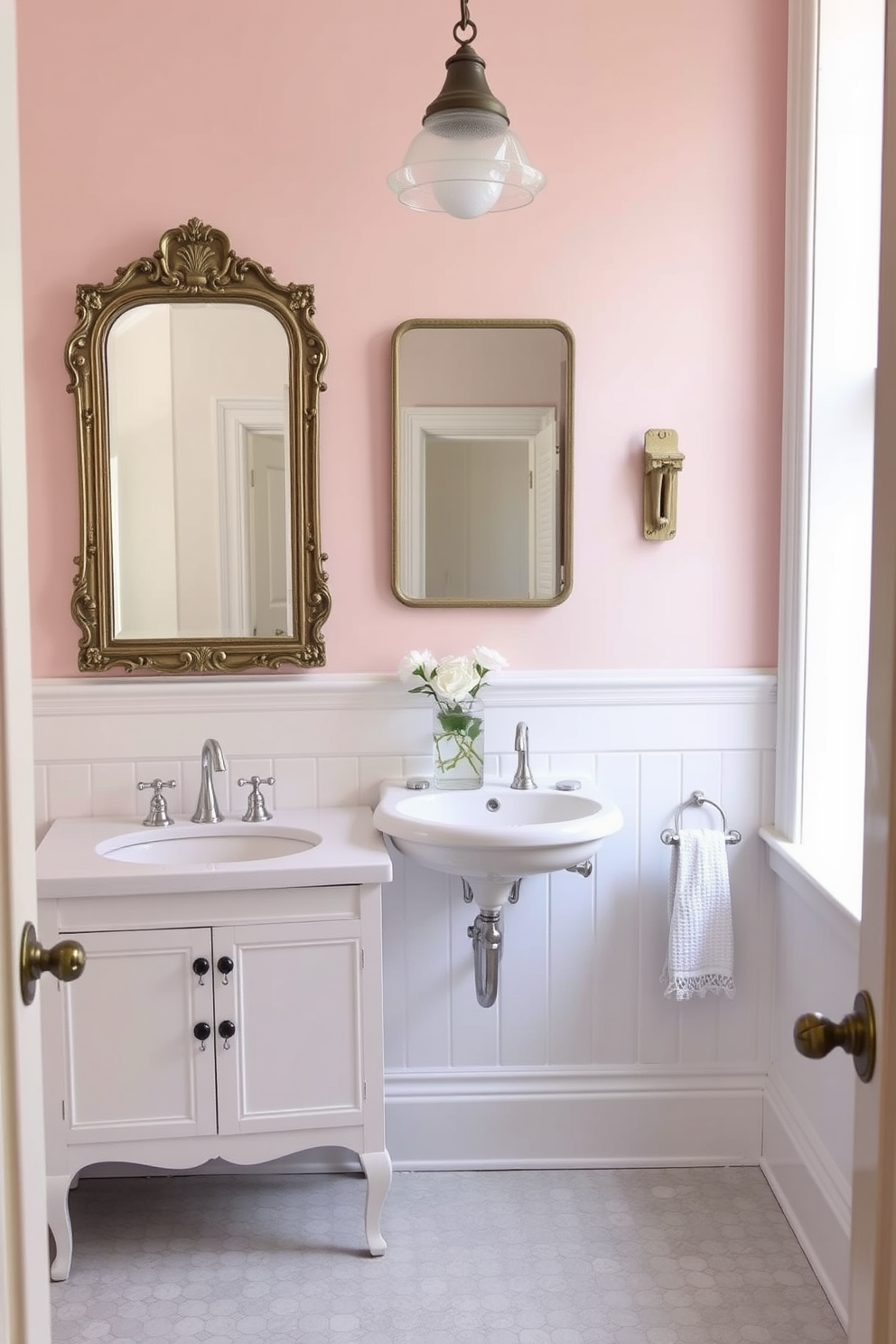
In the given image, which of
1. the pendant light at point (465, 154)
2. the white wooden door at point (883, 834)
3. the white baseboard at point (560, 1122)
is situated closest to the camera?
the white wooden door at point (883, 834)

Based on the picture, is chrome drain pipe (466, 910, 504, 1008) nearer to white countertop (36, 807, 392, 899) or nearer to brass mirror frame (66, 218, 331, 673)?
white countertop (36, 807, 392, 899)

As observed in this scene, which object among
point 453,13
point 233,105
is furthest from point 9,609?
point 453,13

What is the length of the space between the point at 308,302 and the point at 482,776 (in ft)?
3.58

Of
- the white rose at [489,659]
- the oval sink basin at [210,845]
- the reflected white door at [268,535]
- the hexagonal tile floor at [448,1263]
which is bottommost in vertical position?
the hexagonal tile floor at [448,1263]

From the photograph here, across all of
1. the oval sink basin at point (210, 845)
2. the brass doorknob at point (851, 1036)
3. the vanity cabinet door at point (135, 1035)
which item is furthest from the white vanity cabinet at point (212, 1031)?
the brass doorknob at point (851, 1036)

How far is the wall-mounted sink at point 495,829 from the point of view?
221 centimetres

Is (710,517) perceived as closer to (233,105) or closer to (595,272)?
(595,272)

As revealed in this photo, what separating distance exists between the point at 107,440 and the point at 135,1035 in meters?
1.22

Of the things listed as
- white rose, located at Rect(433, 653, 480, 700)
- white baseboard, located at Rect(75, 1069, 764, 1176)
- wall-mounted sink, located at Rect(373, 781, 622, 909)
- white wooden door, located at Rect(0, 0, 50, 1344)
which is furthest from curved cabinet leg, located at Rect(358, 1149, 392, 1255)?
white wooden door, located at Rect(0, 0, 50, 1344)

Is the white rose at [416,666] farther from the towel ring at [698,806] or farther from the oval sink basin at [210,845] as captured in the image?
the towel ring at [698,806]

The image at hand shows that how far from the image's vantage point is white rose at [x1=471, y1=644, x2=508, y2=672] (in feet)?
8.32

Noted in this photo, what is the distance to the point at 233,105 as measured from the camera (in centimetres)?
250

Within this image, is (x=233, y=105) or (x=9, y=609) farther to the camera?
(x=233, y=105)

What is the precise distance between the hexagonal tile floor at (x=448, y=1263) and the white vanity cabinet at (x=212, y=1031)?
186mm
